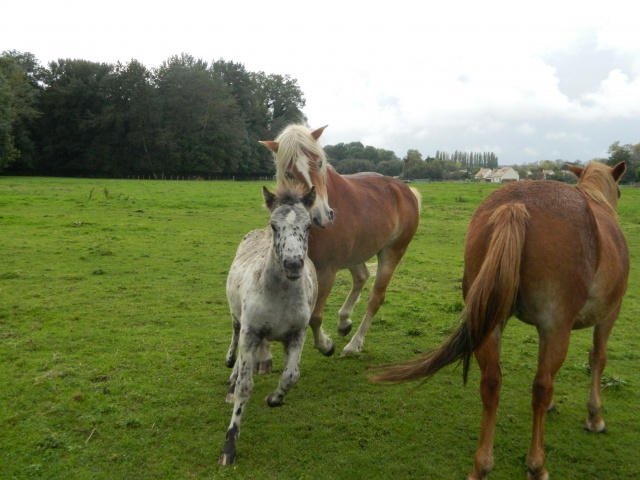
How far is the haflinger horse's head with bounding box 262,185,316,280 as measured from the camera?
367 centimetres

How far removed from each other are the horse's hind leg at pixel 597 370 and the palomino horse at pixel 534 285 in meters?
0.77

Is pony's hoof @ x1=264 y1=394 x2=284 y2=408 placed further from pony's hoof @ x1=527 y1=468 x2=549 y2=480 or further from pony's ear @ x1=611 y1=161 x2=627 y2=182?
pony's ear @ x1=611 y1=161 x2=627 y2=182

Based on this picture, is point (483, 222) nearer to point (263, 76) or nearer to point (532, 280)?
point (532, 280)

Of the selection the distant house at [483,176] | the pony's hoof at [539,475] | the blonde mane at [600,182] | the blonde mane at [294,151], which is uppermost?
the blonde mane at [294,151]

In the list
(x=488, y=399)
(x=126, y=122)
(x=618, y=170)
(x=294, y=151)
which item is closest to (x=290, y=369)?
(x=488, y=399)

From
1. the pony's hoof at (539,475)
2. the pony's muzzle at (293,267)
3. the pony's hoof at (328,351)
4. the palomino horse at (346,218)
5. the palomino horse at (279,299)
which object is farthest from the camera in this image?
the pony's hoof at (328,351)

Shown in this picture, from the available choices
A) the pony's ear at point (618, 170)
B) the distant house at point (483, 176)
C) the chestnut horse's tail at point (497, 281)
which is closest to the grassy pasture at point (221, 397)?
the chestnut horse's tail at point (497, 281)

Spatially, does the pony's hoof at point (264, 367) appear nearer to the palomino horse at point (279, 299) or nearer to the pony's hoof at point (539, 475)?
the palomino horse at point (279, 299)

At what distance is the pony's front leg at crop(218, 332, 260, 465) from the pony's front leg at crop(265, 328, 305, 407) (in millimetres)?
274

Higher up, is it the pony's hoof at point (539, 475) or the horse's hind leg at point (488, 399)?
the horse's hind leg at point (488, 399)

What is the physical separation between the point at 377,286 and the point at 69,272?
6024mm

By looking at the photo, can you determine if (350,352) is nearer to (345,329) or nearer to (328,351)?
(345,329)

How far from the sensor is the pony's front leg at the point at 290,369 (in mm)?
4070

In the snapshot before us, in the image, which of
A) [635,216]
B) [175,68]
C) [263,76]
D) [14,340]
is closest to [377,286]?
[14,340]
